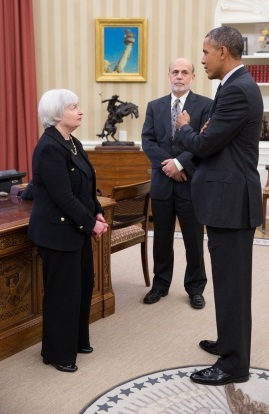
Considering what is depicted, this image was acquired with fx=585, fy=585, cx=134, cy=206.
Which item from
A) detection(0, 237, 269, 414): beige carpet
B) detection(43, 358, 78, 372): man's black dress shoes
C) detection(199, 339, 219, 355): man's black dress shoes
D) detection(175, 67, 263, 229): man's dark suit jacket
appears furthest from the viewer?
detection(199, 339, 219, 355): man's black dress shoes

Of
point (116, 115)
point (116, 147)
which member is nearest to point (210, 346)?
point (116, 147)

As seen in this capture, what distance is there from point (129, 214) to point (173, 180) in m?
0.53

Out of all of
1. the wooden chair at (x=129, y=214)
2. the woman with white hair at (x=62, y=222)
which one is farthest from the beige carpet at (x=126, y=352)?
the wooden chair at (x=129, y=214)

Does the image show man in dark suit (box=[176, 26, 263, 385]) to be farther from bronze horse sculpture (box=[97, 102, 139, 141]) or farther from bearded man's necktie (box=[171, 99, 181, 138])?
bronze horse sculpture (box=[97, 102, 139, 141])

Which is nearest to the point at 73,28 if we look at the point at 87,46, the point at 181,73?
the point at 87,46

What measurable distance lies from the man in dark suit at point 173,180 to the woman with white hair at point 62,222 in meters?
0.89

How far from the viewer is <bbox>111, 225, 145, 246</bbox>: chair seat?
4.34m

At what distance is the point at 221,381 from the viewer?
10.1 ft

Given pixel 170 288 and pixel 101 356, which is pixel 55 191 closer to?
pixel 101 356

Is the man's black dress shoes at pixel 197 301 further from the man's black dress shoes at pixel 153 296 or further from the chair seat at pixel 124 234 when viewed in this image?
the chair seat at pixel 124 234

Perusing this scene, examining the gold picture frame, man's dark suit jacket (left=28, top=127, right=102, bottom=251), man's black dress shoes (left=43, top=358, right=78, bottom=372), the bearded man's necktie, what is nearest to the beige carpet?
man's black dress shoes (left=43, top=358, right=78, bottom=372)

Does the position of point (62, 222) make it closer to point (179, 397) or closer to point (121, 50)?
point (179, 397)

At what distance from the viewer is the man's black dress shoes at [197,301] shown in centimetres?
425

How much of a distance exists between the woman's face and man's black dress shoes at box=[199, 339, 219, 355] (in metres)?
1.54
